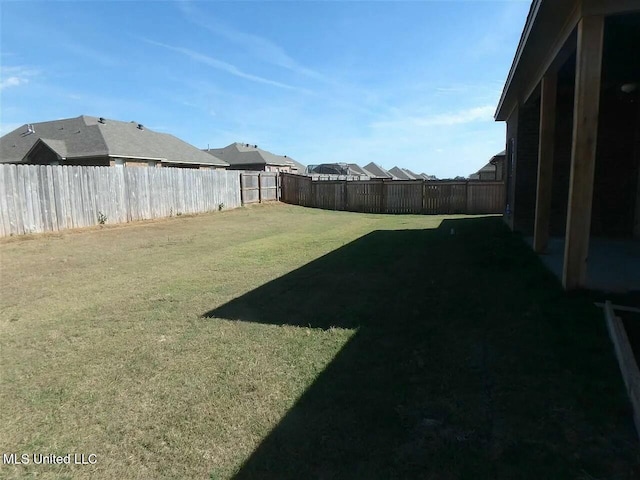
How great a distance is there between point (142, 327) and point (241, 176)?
18.2 meters

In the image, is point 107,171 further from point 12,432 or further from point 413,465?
point 413,465

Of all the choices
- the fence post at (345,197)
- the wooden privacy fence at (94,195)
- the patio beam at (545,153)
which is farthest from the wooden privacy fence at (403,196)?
the patio beam at (545,153)

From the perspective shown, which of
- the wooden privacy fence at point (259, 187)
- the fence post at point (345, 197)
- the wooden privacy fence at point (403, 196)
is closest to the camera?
the wooden privacy fence at point (403, 196)

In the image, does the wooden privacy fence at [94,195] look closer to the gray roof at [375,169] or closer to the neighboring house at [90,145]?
the neighboring house at [90,145]

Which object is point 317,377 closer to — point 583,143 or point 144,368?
point 144,368

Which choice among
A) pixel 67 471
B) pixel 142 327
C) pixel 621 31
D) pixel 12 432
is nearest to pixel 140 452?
pixel 67 471

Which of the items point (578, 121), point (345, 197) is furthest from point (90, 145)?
point (578, 121)

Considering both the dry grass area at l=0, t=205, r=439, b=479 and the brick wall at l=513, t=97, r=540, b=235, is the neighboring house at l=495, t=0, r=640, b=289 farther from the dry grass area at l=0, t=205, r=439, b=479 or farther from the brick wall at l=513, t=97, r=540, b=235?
the dry grass area at l=0, t=205, r=439, b=479

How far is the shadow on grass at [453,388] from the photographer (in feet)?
7.17

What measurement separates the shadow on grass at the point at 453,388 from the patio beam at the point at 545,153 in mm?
1782

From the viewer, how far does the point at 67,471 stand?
223 cm

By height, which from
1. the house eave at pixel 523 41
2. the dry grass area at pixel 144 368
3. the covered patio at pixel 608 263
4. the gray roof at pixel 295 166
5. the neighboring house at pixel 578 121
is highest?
the gray roof at pixel 295 166

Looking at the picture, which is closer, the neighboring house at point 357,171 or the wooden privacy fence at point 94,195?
the wooden privacy fence at point 94,195

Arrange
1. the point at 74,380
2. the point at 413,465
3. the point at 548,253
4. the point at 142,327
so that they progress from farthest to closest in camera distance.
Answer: the point at 548,253, the point at 142,327, the point at 74,380, the point at 413,465
